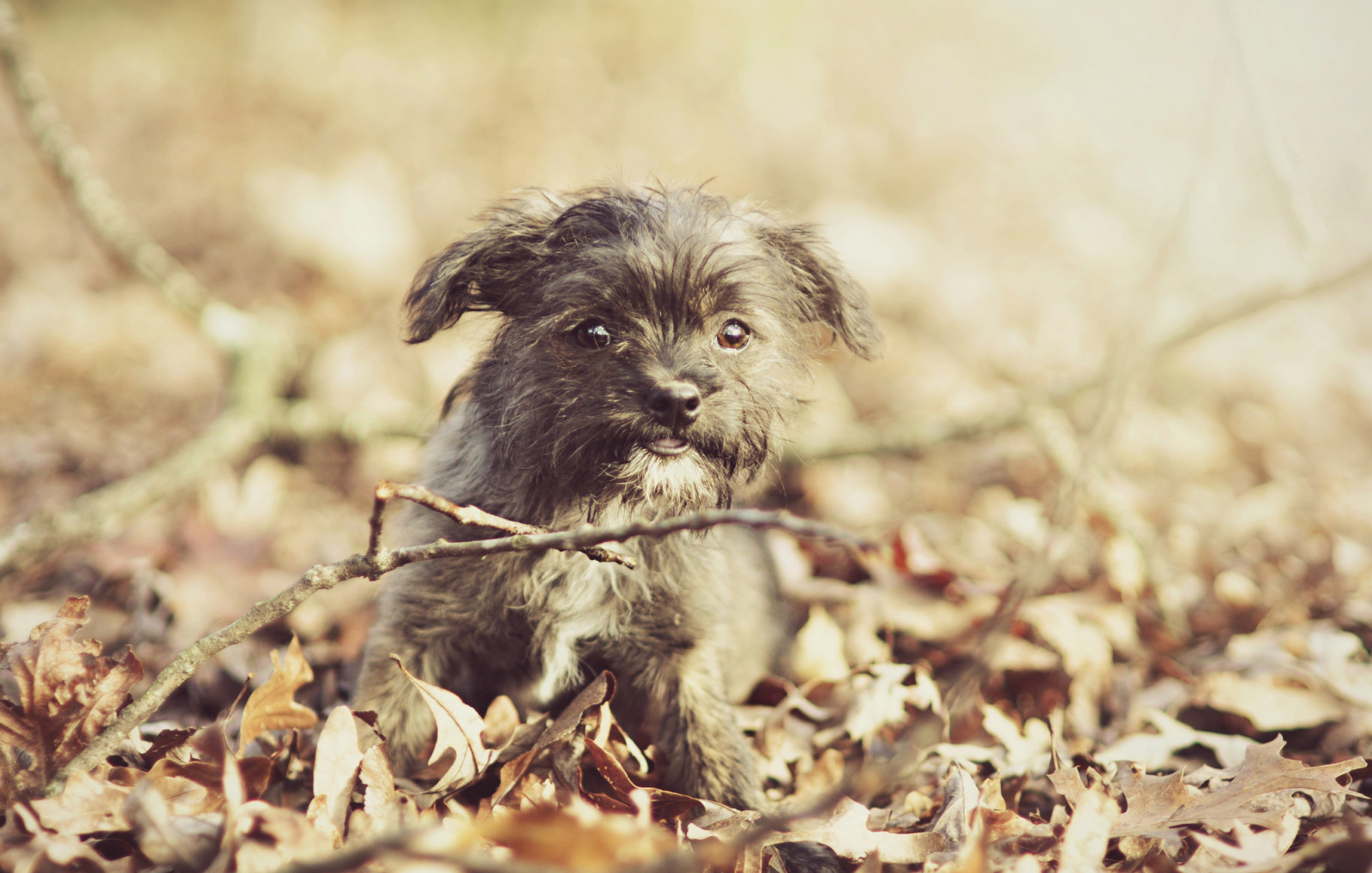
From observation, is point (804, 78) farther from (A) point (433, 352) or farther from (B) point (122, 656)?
(B) point (122, 656)

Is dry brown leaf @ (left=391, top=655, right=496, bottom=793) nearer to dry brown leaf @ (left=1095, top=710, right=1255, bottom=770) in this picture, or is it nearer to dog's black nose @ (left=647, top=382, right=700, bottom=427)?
dog's black nose @ (left=647, top=382, right=700, bottom=427)

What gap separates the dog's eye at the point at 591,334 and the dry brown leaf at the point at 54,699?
1764 millimetres

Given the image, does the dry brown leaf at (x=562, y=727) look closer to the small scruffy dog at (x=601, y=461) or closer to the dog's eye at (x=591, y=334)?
the small scruffy dog at (x=601, y=461)

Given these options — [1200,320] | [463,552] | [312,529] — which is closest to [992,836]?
[463,552]

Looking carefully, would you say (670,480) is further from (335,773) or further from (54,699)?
(54,699)

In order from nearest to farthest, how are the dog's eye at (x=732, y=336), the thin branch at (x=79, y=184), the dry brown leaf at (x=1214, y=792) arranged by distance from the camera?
1. the dry brown leaf at (x=1214, y=792)
2. the dog's eye at (x=732, y=336)
3. the thin branch at (x=79, y=184)

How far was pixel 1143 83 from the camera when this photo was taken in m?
11.8

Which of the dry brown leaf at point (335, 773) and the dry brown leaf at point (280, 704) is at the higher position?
the dry brown leaf at point (280, 704)

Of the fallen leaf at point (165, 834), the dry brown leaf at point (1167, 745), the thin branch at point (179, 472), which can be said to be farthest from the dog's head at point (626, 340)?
the thin branch at point (179, 472)

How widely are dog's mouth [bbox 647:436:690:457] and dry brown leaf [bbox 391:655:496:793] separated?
43.6 inches

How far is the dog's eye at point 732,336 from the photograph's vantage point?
340 cm

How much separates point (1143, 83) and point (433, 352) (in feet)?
34.9

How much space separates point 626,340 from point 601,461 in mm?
478

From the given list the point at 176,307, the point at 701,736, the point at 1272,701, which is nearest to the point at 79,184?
the point at 176,307
